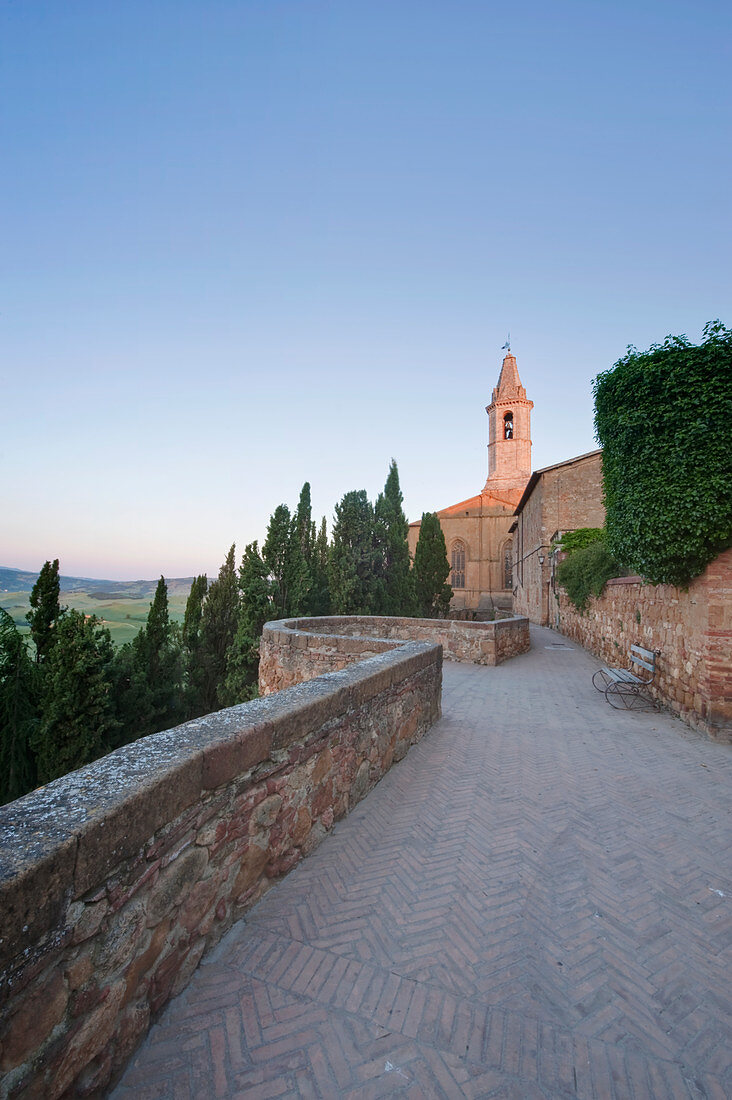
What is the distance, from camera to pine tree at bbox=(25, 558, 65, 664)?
16.2 m

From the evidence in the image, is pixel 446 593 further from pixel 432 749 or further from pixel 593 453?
pixel 432 749

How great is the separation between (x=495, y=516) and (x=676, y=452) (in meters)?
39.6

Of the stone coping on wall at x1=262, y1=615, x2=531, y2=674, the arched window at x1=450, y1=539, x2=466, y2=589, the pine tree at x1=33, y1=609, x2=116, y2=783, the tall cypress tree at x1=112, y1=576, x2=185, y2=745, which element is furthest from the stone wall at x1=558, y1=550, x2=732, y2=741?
the arched window at x1=450, y1=539, x2=466, y2=589

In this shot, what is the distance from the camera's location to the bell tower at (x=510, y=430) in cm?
4822

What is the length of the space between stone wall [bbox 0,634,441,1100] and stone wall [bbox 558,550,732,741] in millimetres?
5726

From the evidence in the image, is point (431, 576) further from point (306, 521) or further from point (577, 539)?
point (577, 539)

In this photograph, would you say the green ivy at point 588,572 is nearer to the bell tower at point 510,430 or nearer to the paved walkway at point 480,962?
the paved walkway at point 480,962

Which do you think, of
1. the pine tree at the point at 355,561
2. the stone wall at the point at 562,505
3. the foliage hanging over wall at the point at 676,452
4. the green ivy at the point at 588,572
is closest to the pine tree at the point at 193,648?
the pine tree at the point at 355,561

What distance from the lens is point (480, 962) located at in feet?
8.07

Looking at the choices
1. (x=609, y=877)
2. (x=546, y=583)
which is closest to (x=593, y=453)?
(x=546, y=583)

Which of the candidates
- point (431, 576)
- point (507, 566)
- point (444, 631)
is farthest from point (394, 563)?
point (507, 566)

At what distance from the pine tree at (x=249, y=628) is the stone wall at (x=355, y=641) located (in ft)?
20.3

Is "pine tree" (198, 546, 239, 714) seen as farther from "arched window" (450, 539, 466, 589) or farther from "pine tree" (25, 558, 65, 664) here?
"arched window" (450, 539, 466, 589)

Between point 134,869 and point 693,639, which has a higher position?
point 693,639
